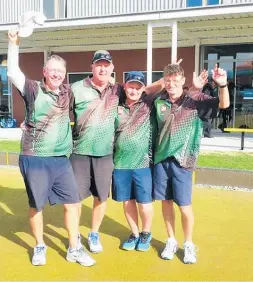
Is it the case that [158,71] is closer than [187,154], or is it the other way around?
[187,154]

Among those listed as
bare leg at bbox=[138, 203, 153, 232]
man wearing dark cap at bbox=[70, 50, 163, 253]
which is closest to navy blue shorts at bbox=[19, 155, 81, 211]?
man wearing dark cap at bbox=[70, 50, 163, 253]

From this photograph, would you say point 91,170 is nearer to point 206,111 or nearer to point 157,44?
point 206,111

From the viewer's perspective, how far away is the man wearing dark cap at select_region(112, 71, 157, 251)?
11.0ft

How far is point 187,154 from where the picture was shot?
10.8 feet

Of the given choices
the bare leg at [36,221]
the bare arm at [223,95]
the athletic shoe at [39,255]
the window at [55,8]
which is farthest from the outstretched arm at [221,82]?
the window at [55,8]

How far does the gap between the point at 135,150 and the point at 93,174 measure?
0.45 meters

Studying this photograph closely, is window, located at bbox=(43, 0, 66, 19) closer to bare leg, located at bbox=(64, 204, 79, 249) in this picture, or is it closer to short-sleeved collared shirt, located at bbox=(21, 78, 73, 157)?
short-sleeved collared shirt, located at bbox=(21, 78, 73, 157)

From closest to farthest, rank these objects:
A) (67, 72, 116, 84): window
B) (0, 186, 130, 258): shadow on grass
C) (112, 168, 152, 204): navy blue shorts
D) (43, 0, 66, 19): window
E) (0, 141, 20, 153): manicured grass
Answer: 1. (112, 168, 152, 204): navy blue shorts
2. (0, 186, 130, 258): shadow on grass
3. (0, 141, 20, 153): manicured grass
4. (43, 0, 66, 19): window
5. (67, 72, 116, 84): window

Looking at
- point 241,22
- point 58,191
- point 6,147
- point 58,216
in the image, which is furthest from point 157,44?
point 58,191

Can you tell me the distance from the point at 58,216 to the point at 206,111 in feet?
7.96

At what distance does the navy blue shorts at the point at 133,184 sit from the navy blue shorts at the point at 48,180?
0.40 metres

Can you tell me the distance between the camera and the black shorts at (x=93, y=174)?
338cm

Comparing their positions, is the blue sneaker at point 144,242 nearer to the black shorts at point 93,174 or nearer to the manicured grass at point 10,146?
the black shorts at point 93,174

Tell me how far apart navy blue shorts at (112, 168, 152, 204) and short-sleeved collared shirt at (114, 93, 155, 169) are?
0.06 metres
